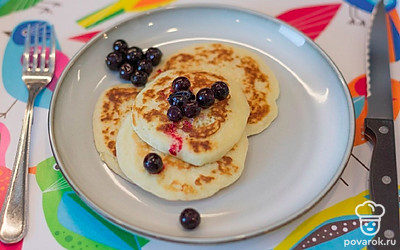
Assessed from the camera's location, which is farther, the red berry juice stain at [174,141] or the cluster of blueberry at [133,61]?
the cluster of blueberry at [133,61]

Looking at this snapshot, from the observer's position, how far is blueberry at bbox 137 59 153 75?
174cm

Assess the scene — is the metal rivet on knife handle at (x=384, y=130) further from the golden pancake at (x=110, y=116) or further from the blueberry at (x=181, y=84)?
the golden pancake at (x=110, y=116)

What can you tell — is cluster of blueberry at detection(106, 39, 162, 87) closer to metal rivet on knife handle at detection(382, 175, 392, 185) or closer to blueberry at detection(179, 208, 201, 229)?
blueberry at detection(179, 208, 201, 229)

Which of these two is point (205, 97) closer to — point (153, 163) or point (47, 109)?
point (153, 163)

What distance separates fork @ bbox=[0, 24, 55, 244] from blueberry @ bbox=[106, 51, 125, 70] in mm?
245

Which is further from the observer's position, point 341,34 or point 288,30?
point 341,34

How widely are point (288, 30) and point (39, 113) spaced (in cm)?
102

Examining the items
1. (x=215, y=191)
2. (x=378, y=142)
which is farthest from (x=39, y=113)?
(x=378, y=142)

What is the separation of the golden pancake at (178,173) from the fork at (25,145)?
33 centimetres

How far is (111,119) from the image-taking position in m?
1.61

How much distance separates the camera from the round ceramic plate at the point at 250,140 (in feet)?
4.50

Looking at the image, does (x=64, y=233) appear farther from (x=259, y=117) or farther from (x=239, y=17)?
(x=239, y=17)

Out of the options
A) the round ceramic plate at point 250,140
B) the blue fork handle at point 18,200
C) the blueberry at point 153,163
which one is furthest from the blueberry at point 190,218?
the blue fork handle at point 18,200

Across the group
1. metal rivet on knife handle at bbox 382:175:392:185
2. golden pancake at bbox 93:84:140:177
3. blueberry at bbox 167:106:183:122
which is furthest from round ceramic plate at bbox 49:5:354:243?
blueberry at bbox 167:106:183:122
